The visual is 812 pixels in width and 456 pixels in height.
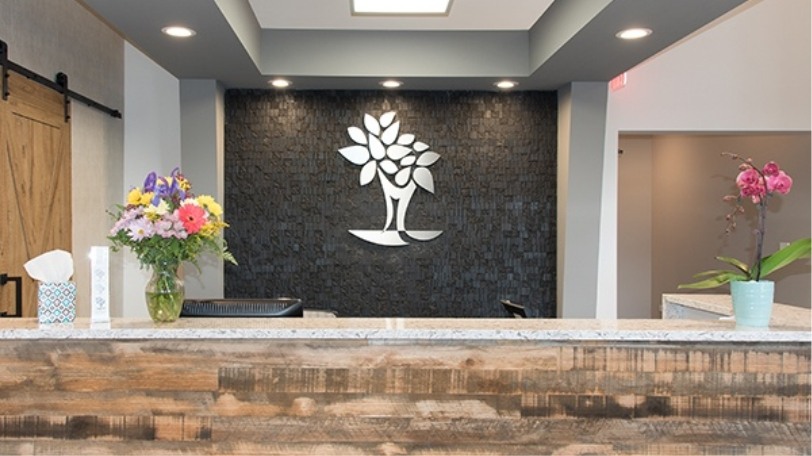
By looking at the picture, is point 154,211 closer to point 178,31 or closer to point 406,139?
point 178,31

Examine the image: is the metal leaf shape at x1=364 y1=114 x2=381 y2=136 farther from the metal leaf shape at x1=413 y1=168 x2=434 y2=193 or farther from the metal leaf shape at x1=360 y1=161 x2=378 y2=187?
the metal leaf shape at x1=413 y1=168 x2=434 y2=193

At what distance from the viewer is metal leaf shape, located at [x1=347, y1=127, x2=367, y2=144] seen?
15.4ft

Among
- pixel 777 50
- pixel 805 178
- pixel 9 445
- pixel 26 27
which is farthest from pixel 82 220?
pixel 805 178

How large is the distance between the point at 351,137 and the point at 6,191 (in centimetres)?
227

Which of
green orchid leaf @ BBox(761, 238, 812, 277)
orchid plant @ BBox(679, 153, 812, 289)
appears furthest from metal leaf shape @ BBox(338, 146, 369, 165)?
green orchid leaf @ BBox(761, 238, 812, 277)

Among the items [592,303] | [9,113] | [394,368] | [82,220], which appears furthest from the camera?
[592,303]

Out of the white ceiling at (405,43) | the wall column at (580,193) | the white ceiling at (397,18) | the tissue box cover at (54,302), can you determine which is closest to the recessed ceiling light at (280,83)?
the white ceiling at (405,43)

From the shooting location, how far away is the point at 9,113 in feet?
10.6

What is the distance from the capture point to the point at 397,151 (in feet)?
15.4

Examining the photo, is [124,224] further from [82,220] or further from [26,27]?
[82,220]

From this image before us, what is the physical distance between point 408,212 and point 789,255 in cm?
300

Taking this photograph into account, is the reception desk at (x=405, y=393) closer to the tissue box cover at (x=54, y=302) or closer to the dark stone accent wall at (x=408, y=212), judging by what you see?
the tissue box cover at (x=54, y=302)

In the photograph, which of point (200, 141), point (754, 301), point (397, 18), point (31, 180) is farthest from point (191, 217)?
point (200, 141)

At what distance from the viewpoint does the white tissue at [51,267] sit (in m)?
1.96
